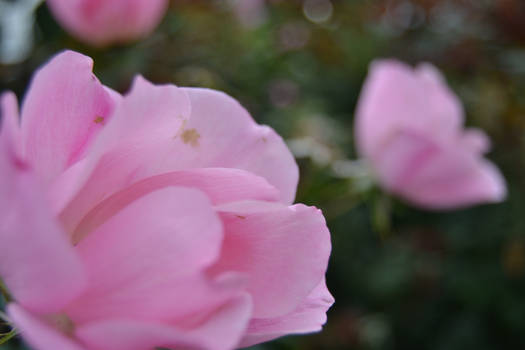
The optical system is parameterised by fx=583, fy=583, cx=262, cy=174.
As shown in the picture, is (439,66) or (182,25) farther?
(439,66)

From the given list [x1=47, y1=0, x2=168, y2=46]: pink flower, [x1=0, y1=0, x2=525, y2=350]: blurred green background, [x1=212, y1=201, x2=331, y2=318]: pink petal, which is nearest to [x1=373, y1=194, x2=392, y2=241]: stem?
[x1=0, y1=0, x2=525, y2=350]: blurred green background

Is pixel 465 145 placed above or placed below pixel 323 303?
below

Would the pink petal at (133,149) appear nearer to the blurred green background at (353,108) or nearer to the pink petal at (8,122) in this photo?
the pink petal at (8,122)

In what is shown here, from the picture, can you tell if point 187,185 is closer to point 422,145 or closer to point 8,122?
point 8,122

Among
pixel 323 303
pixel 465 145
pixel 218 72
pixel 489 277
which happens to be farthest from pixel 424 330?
pixel 323 303

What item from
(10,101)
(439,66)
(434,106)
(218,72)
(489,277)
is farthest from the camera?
A: (439,66)

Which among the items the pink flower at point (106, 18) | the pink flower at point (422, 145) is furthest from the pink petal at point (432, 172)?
the pink flower at point (106, 18)

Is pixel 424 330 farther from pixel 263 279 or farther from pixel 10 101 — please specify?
pixel 10 101
